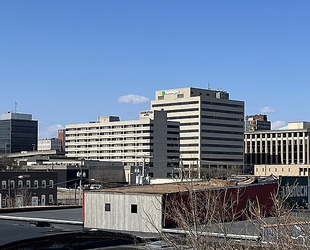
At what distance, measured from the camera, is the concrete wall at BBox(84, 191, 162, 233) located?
4341cm

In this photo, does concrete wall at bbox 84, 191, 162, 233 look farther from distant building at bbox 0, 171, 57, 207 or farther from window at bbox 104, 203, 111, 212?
distant building at bbox 0, 171, 57, 207

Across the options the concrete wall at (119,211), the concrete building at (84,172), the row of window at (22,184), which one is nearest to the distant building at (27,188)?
the row of window at (22,184)

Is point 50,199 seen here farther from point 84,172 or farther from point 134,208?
point 134,208

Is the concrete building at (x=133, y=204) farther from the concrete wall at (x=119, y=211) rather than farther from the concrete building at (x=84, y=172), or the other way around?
the concrete building at (x=84, y=172)

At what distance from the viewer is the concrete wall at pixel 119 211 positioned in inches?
1709

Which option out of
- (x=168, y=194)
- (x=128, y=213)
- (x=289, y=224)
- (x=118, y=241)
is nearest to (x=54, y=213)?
(x=128, y=213)

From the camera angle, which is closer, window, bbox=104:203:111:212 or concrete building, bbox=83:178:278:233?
concrete building, bbox=83:178:278:233

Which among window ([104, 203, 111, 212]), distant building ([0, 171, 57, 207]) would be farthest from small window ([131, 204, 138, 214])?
distant building ([0, 171, 57, 207])

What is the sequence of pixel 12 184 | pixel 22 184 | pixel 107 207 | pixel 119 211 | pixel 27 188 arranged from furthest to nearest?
pixel 27 188 → pixel 22 184 → pixel 12 184 → pixel 107 207 → pixel 119 211

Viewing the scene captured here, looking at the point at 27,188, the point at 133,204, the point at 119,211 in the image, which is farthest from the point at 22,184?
the point at 133,204

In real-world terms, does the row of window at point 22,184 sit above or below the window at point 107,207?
below

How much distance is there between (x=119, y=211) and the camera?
45.3 metres

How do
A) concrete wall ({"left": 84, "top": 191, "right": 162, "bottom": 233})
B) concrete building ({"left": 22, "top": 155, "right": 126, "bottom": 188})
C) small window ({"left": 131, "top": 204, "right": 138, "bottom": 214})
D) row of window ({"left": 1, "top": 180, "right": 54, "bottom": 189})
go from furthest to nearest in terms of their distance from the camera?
concrete building ({"left": 22, "top": 155, "right": 126, "bottom": 188})
row of window ({"left": 1, "top": 180, "right": 54, "bottom": 189})
small window ({"left": 131, "top": 204, "right": 138, "bottom": 214})
concrete wall ({"left": 84, "top": 191, "right": 162, "bottom": 233})

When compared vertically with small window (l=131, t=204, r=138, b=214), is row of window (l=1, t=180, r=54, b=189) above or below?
below
